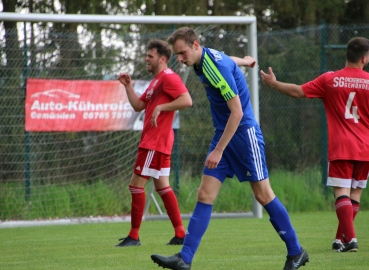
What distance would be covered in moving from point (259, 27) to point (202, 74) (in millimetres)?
12677

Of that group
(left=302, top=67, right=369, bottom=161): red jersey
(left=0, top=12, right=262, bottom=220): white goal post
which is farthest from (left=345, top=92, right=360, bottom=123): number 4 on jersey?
(left=0, top=12, right=262, bottom=220): white goal post

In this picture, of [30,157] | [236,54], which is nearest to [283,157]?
[236,54]

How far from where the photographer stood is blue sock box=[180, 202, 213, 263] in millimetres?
5406

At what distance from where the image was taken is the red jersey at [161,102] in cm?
793

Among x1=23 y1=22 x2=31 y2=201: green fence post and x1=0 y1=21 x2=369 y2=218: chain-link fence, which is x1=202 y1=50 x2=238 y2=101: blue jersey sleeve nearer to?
x1=0 y1=21 x2=369 y2=218: chain-link fence

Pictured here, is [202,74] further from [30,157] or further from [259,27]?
[259,27]

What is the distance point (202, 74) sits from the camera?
18.1 ft

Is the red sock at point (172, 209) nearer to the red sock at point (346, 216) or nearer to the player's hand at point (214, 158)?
the red sock at point (346, 216)

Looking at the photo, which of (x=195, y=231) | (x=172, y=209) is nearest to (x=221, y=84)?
(x=195, y=231)

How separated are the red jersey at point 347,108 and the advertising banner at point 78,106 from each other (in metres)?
5.05

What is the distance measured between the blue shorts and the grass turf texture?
30.1 inches

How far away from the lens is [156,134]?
804 cm

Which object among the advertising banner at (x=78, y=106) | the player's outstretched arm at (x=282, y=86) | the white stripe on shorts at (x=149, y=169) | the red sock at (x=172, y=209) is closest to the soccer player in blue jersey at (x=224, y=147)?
the player's outstretched arm at (x=282, y=86)

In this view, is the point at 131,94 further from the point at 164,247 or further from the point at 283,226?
the point at 283,226
